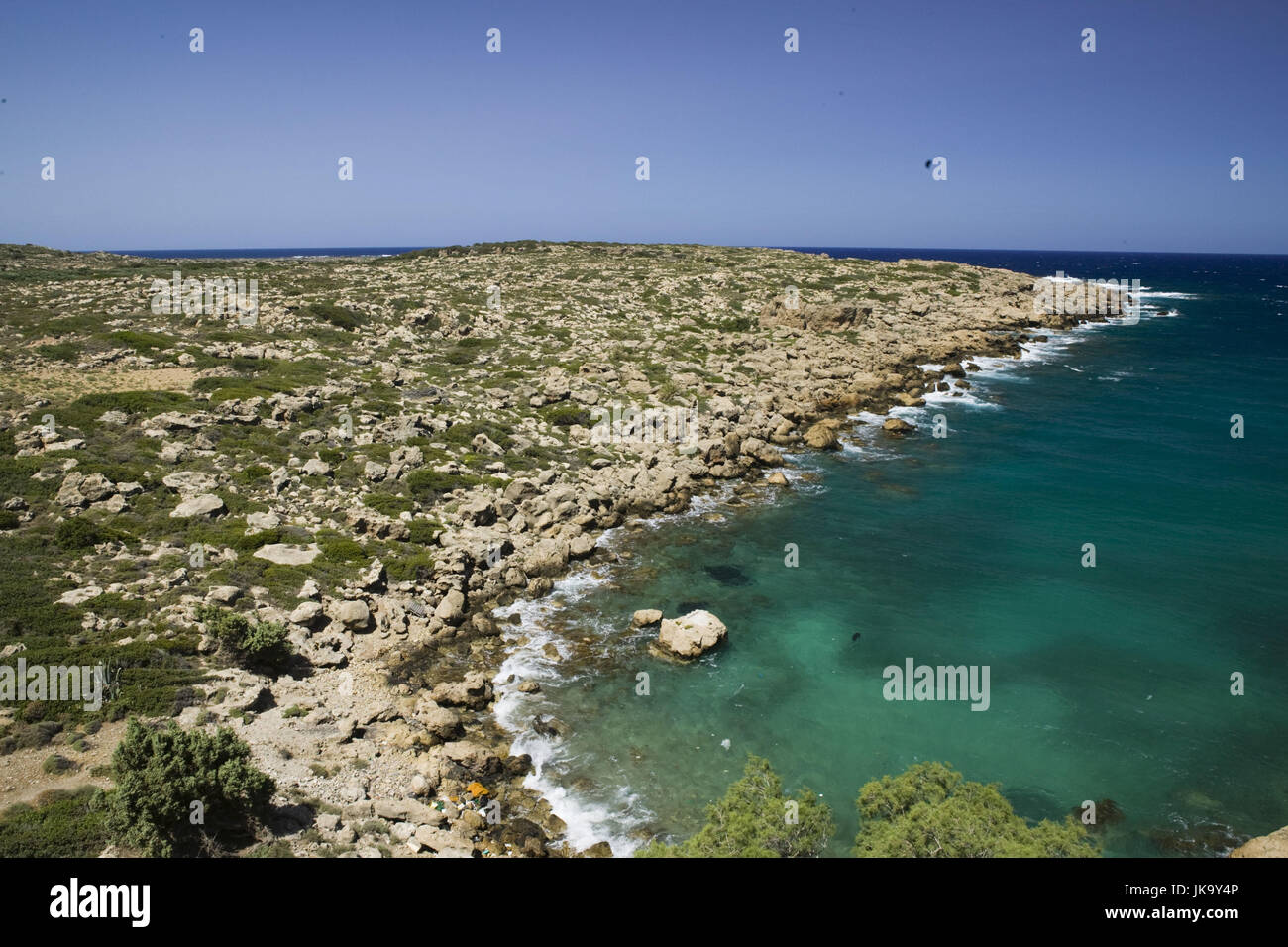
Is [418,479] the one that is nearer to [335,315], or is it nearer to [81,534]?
[81,534]

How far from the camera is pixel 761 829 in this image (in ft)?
47.9

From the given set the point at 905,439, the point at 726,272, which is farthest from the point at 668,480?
the point at 726,272

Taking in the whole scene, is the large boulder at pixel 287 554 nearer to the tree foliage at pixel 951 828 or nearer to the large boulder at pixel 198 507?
the large boulder at pixel 198 507

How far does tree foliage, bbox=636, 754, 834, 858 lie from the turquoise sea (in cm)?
407

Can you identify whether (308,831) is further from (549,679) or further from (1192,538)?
(1192,538)

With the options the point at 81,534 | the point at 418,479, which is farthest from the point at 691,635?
the point at 81,534

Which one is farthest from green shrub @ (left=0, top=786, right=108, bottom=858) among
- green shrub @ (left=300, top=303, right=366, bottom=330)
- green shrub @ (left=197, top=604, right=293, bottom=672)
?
green shrub @ (left=300, top=303, right=366, bottom=330)

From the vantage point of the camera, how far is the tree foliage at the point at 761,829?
14328 mm

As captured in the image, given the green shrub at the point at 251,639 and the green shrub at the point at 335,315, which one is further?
the green shrub at the point at 335,315

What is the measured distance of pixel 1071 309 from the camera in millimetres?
110312

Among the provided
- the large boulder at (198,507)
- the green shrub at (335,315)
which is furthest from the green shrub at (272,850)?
the green shrub at (335,315)

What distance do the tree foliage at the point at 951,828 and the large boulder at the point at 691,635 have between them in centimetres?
1116

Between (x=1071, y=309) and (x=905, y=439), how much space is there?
81.4 metres

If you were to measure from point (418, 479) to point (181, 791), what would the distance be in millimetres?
21873
